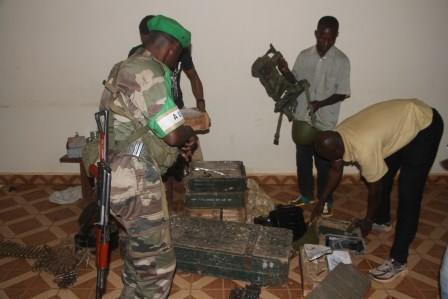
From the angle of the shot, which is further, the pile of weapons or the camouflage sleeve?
the pile of weapons

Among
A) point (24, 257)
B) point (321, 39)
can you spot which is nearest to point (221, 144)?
point (321, 39)

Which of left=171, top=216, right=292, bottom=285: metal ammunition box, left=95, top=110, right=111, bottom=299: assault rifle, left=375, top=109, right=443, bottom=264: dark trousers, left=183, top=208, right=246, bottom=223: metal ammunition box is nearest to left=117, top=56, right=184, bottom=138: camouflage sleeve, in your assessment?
left=95, top=110, right=111, bottom=299: assault rifle

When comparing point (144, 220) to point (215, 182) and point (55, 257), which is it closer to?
point (215, 182)

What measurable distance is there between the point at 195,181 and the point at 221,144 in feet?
3.99

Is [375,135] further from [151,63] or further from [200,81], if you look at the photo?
[200,81]

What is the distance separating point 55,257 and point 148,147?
5.31ft

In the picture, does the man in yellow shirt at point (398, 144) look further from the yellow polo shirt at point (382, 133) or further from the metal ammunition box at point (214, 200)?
the metal ammunition box at point (214, 200)

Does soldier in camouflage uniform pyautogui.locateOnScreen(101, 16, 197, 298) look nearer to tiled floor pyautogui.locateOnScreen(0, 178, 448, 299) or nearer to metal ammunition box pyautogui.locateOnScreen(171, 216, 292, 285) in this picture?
metal ammunition box pyautogui.locateOnScreen(171, 216, 292, 285)

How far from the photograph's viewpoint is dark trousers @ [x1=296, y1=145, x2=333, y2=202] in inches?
147

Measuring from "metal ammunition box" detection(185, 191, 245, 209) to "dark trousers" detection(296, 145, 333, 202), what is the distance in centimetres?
91

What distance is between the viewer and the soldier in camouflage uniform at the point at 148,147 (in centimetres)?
191

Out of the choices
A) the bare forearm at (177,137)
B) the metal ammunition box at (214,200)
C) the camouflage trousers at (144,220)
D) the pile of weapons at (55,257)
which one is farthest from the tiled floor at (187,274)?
the bare forearm at (177,137)

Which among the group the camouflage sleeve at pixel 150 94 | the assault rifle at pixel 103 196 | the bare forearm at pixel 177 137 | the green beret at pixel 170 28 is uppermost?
the green beret at pixel 170 28

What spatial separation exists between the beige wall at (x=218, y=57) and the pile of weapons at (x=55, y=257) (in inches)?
60.6
